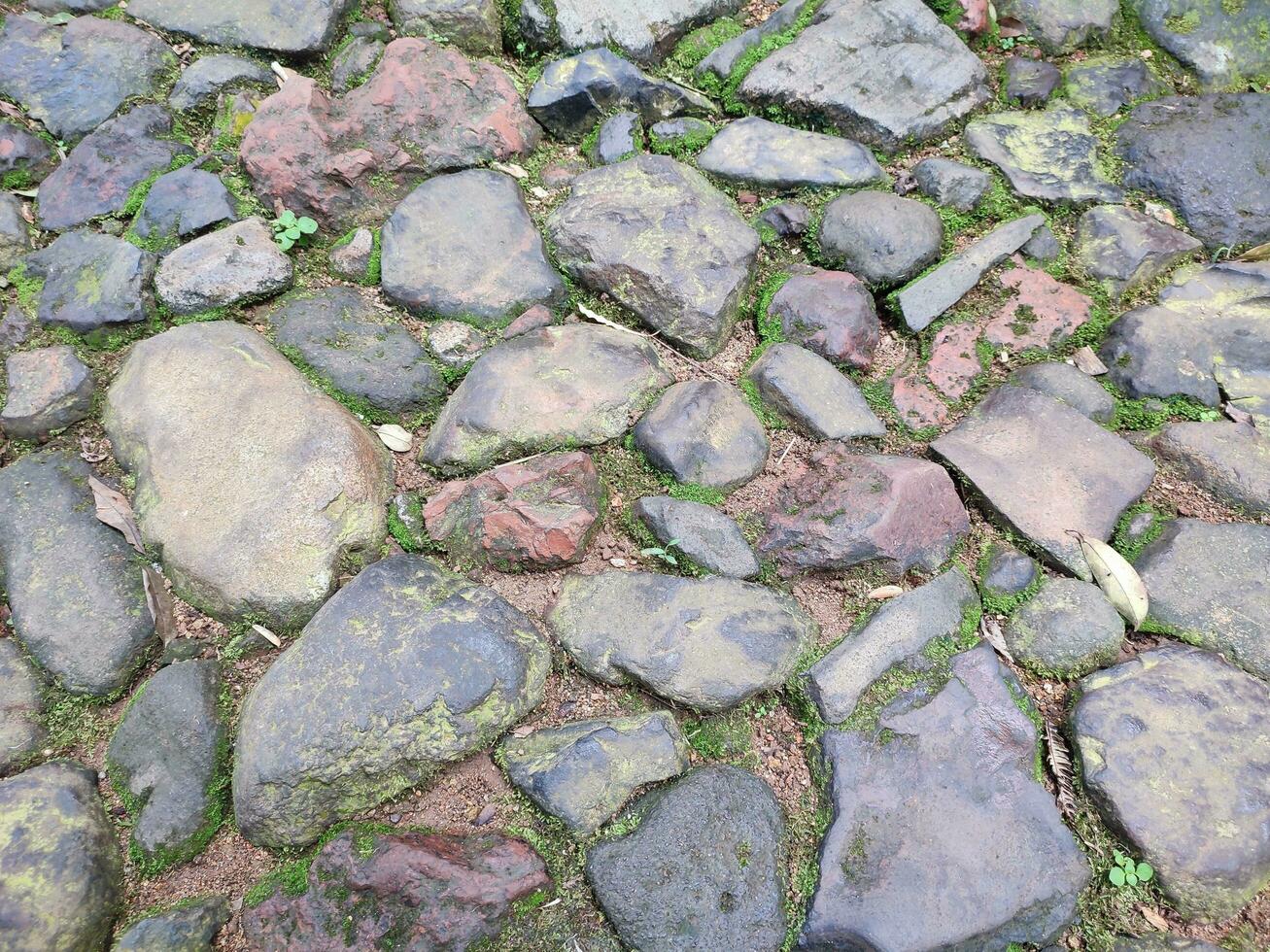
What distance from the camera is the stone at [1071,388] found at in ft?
8.71

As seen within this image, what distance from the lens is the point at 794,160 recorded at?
3.10 metres

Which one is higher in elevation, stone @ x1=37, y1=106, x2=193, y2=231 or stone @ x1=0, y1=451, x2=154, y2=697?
stone @ x1=37, y1=106, x2=193, y2=231

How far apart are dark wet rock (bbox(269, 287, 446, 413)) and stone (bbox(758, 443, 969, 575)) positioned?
3.84ft

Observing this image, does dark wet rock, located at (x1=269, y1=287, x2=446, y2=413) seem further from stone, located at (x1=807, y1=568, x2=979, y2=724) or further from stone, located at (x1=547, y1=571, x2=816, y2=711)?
stone, located at (x1=807, y1=568, x2=979, y2=724)

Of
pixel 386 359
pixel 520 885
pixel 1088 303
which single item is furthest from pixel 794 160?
pixel 520 885

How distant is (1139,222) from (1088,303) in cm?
42

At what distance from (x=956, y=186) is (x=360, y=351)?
7.28 feet

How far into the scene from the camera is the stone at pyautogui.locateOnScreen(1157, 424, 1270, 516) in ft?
8.20

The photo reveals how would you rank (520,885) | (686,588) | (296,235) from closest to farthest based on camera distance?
1. (520,885)
2. (686,588)
3. (296,235)

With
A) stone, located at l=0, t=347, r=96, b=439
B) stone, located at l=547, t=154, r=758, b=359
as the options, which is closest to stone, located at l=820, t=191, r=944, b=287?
stone, located at l=547, t=154, r=758, b=359

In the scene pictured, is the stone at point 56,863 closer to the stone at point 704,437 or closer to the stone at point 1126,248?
the stone at point 704,437

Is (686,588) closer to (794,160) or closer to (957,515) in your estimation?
(957,515)

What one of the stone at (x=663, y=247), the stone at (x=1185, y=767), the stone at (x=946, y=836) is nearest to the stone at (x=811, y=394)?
the stone at (x=663, y=247)

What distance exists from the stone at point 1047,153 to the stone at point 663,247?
1.05 m
